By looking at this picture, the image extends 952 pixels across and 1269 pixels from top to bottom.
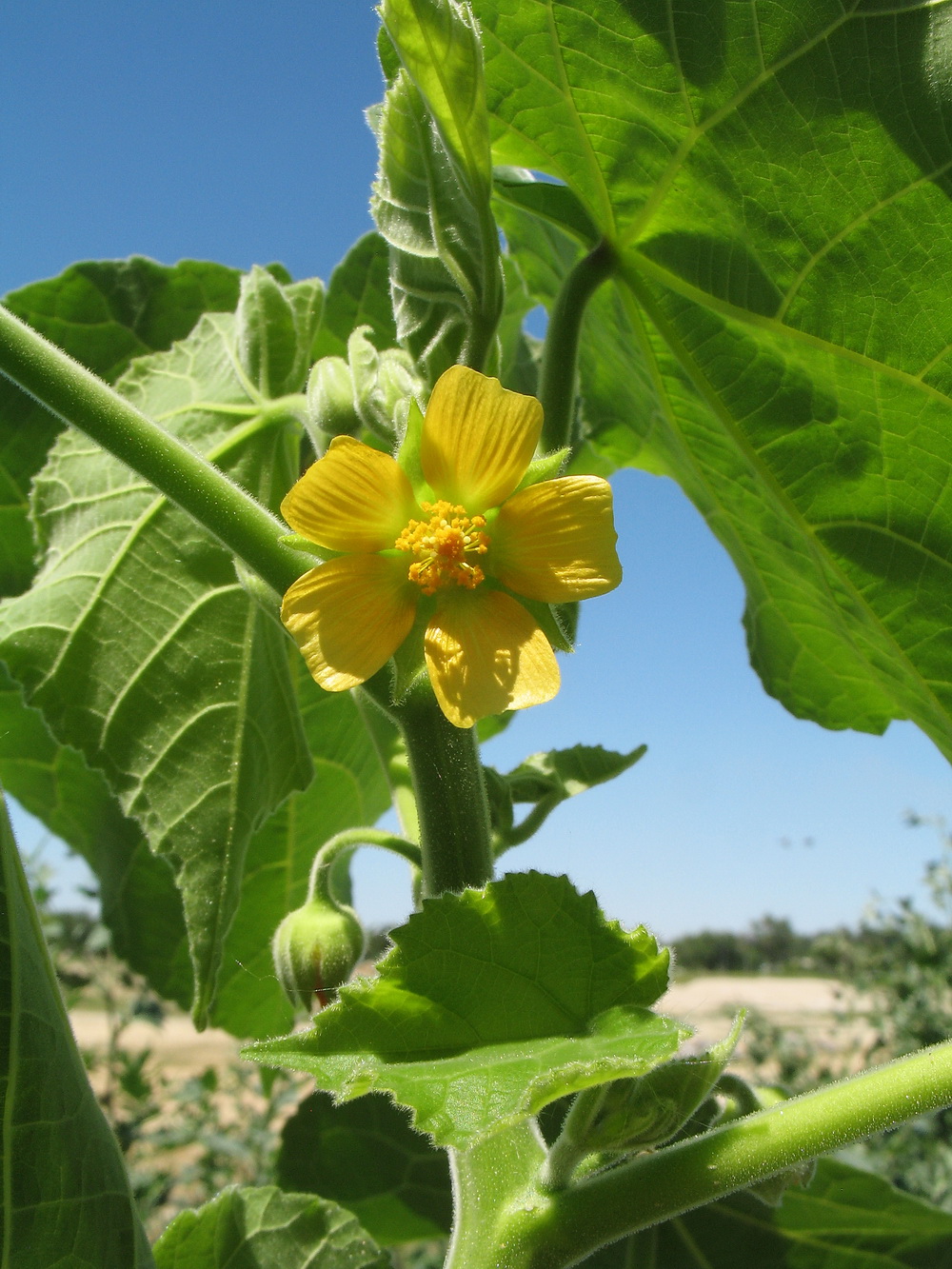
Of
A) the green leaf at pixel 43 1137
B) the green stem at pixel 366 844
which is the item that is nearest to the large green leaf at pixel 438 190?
the green stem at pixel 366 844

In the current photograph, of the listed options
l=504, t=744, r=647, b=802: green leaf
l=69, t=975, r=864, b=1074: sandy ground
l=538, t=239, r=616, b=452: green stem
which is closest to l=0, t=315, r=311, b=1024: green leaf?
l=69, t=975, r=864, b=1074: sandy ground

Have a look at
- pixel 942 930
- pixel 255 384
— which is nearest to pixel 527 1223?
pixel 255 384

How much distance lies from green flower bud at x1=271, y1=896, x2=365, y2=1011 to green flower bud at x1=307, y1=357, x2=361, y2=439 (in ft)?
2.00

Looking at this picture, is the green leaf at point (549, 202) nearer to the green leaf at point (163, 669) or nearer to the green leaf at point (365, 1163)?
the green leaf at point (163, 669)

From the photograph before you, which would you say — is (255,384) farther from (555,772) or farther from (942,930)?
(942,930)

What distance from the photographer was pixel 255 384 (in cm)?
162

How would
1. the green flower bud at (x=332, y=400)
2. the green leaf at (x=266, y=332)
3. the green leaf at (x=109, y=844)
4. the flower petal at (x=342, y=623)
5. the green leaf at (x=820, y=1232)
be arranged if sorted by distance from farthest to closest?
1. the green leaf at (x=109, y=844)
2. the green leaf at (x=820, y=1232)
3. the green leaf at (x=266, y=332)
4. the green flower bud at (x=332, y=400)
5. the flower petal at (x=342, y=623)

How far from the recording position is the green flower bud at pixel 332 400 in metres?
1.29

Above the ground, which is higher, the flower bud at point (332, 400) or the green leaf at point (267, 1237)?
the flower bud at point (332, 400)

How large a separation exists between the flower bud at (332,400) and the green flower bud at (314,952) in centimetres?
61

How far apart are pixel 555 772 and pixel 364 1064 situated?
533 mm

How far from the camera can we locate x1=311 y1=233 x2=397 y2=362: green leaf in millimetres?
1924

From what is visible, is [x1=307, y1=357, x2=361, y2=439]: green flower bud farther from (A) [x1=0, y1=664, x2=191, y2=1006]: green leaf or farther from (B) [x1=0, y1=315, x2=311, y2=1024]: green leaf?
(A) [x1=0, y1=664, x2=191, y2=1006]: green leaf

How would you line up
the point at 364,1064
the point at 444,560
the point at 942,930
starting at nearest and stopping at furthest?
the point at 364,1064 → the point at 444,560 → the point at 942,930
